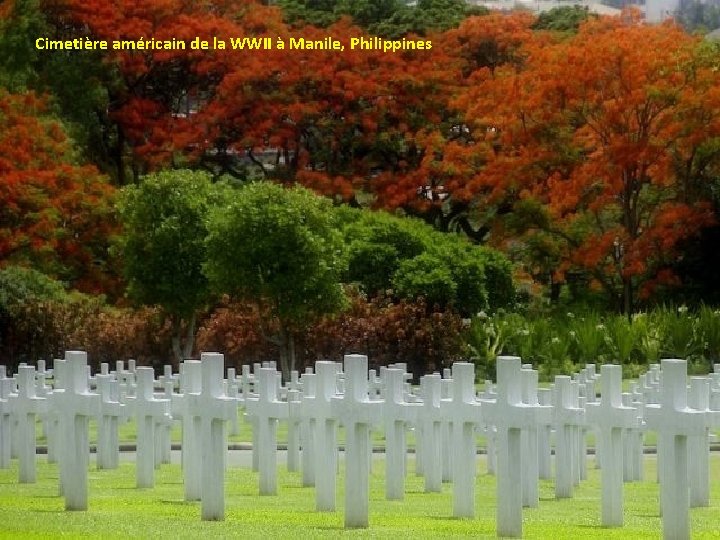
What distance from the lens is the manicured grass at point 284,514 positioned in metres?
9.77

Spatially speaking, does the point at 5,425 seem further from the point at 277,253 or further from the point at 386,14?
the point at 386,14

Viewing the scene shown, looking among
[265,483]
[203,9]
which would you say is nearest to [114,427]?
[265,483]

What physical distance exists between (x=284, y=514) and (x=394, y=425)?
1.01 m

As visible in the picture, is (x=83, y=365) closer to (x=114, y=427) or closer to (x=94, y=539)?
(x=94, y=539)

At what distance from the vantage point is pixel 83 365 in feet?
35.7

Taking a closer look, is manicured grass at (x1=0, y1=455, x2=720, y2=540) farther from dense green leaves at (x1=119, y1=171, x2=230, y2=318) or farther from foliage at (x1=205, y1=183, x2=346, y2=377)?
dense green leaves at (x1=119, y1=171, x2=230, y2=318)

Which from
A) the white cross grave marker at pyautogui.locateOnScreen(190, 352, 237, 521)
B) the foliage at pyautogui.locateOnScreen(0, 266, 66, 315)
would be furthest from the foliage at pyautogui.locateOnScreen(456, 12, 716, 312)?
the white cross grave marker at pyautogui.locateOnScreen(190, 352, 237, 521)

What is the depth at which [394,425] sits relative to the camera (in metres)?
11.5

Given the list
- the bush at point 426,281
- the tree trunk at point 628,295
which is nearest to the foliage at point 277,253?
the bush at point 426,281

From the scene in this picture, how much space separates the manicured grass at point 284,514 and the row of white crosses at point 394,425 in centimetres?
18

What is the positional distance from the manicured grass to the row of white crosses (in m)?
0.18

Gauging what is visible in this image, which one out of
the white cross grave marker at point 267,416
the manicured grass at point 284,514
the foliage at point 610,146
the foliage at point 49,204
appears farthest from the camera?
the foliage at point 610,146

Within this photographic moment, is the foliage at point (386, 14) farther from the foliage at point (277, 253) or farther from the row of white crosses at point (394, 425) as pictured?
the row of white crosses at point (394, 425)

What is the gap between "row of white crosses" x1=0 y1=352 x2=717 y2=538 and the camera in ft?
31.1
